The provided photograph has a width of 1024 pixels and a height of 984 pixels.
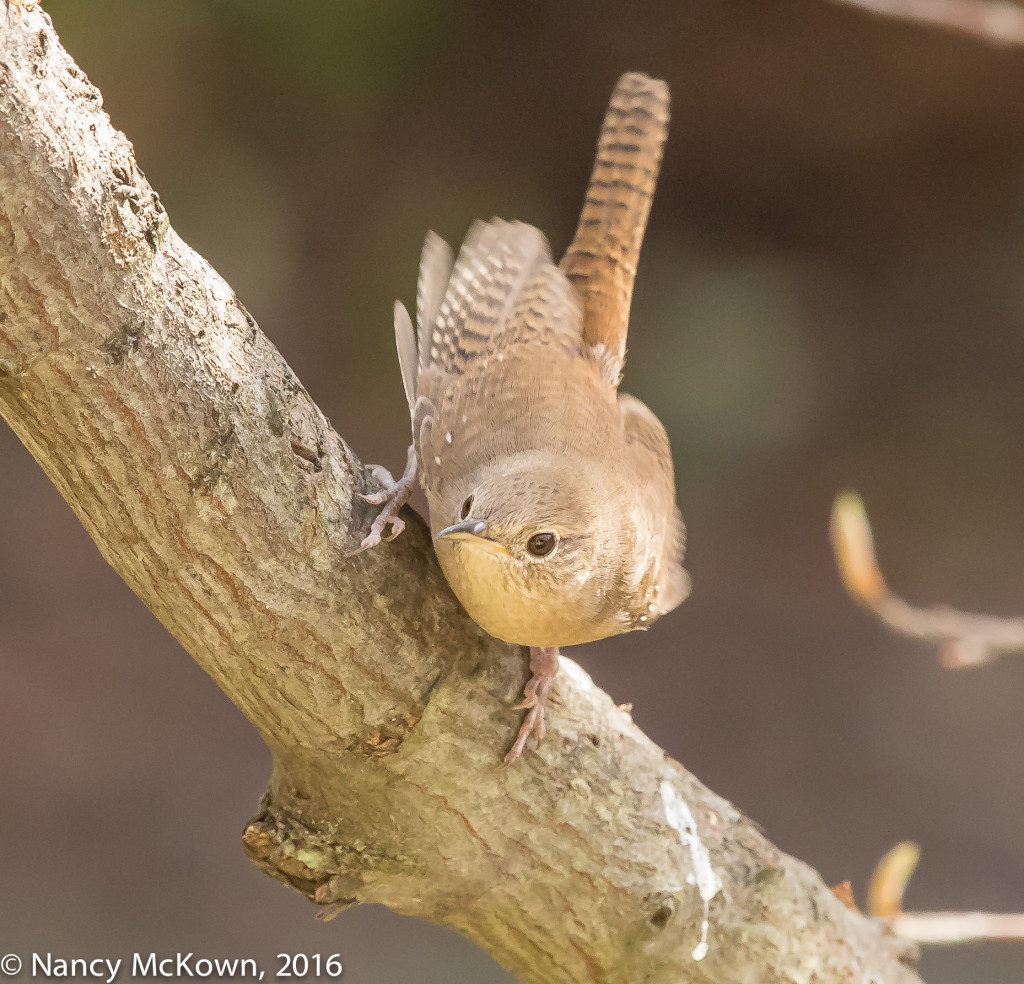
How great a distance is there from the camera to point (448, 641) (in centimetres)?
190

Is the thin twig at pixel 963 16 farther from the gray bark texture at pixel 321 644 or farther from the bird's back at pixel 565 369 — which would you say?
the bird's back at pixel 565 369

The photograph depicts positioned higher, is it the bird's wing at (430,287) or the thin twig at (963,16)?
the bird's wing at (430,287)

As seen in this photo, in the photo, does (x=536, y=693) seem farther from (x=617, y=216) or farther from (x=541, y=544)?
(x=617, y=216)

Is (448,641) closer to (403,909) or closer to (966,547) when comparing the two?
(403,909)

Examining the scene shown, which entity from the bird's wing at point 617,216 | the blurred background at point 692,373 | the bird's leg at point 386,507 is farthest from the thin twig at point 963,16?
the blurred background at point 692,373

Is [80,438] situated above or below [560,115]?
below

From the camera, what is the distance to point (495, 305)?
2572 millimetres

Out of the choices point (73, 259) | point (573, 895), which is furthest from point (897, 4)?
point (573, 895)

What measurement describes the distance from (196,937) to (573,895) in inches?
131

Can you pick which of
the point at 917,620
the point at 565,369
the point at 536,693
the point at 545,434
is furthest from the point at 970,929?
the point at 565,369

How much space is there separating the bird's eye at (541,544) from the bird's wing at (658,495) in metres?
0.41

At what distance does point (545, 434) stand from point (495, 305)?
0.52 metres

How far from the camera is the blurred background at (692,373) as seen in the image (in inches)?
197

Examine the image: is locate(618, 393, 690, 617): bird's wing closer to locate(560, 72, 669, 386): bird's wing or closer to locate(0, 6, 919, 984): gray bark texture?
locate(560, 72, 669, 386): bird's wing
